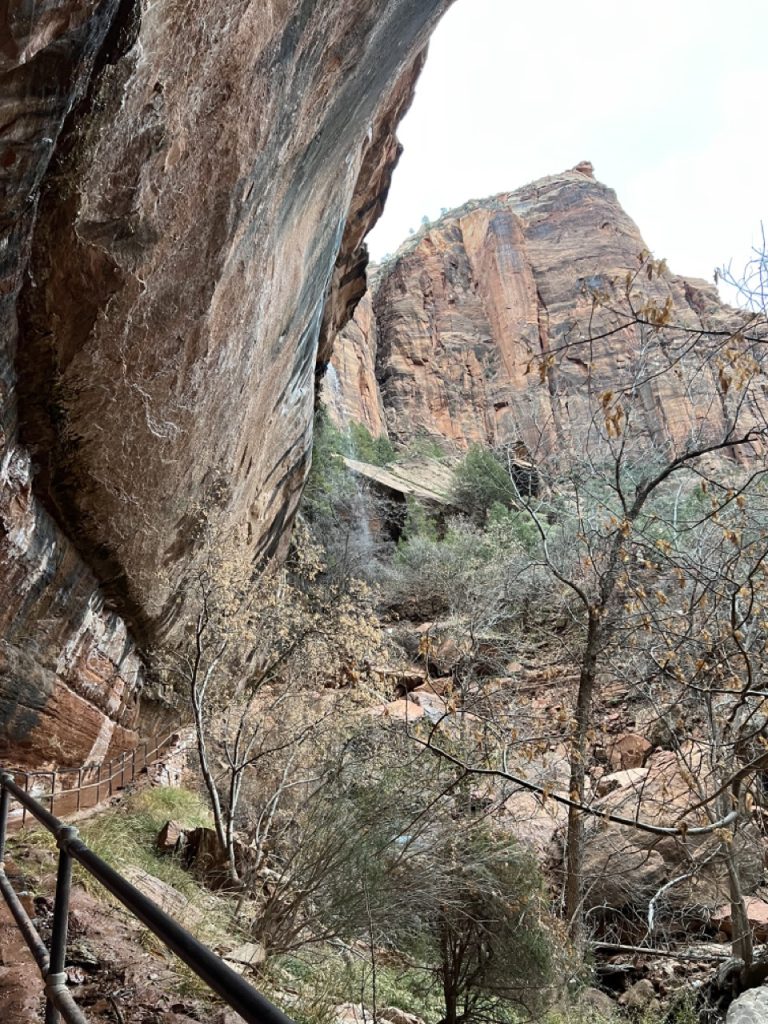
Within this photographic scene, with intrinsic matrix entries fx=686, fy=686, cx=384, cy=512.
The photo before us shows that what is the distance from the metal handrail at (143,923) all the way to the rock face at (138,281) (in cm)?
403

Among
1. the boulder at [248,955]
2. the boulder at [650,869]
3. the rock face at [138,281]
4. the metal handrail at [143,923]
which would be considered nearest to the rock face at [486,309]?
the rock face at [138,281]

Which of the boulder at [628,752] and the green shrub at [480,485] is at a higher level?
the green shrub at [480,485]

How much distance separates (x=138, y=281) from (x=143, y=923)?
5774mm

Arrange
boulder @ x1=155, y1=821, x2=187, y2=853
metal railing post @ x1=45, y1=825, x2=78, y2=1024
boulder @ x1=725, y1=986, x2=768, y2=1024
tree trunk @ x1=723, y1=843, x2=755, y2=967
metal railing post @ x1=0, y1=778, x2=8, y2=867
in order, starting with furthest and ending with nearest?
boulder @ x1=155, y1=821, x2=187, y2=853 → tree trunk @ x1=723, y1=843, x2=755, y2=967 → boulder @ x1=725, y1=986, x2=768, y2=1024 → metal railing post @ x1=0, y1=778, x2=8, y2=867 → metal railing post @ x1=45, y1=825, x2=78, y2=1024

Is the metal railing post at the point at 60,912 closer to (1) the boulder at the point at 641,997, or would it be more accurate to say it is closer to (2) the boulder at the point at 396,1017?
(2) the boulder at the point at 396,1017

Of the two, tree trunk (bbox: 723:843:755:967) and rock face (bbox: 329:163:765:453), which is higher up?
rock face (bbox: 329:163:765:453)

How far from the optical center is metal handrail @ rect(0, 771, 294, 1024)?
3.12 feet

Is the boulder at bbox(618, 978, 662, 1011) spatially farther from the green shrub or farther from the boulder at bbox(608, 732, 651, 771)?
the green shrub

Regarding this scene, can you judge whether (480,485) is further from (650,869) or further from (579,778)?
(579,778)

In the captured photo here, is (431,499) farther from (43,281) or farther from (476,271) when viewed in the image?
(476,271)

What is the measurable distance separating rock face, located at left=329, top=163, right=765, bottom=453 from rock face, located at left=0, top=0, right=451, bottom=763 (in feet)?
97.2

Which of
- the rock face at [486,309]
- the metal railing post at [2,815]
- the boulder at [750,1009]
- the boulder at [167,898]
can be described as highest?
the rock face at [486,309]

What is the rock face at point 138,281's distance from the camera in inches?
194

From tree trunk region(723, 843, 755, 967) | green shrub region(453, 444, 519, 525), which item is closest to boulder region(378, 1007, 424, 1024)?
tree trunk region(723, 843, 755, 967)
